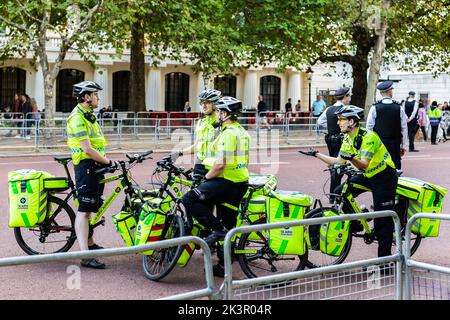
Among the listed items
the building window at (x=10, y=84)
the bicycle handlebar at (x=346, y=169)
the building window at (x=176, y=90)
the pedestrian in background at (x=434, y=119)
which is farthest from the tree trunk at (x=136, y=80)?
the bicycle handlebar at (x=346, y=169)

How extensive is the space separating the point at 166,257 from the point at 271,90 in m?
43.0

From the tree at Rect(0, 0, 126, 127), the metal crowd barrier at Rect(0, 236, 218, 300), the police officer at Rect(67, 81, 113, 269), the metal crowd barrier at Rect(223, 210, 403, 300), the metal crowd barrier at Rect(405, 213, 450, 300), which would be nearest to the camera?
the metal crowd barrier at Rect(0, 236, 218, 300)

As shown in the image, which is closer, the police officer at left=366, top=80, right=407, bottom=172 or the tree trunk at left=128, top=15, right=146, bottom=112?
the police officer at left=366, top=80, right=407, bottom=172

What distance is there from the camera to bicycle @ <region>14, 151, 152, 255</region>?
798cm

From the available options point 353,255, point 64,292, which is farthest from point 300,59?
point 64,292

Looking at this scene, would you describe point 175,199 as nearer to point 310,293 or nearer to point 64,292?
point 64,292

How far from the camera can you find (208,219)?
283 inches

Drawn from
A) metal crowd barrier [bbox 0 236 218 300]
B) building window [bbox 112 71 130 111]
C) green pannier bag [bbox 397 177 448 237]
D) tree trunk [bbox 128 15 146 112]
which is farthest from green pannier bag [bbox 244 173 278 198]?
building window [bbox 112 71 130 111]

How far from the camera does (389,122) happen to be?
391 inches

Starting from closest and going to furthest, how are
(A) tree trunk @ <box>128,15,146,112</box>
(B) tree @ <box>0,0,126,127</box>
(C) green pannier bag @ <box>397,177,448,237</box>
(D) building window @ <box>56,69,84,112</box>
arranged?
1. (C) green pannier bag @ <box>397,177,448,237</box>
2. (B) tree @ <box>0,0,126,127</box>
3. (A) tree trunk @ <box>128,15,146,112</box>
4. (D) building window @ <box>56,69,84,112</box>

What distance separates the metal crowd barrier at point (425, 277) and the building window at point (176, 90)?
133 ft

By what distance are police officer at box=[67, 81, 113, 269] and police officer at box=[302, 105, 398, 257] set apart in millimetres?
2249

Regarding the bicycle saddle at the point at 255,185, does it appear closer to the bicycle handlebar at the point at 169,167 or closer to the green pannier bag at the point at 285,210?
the green pannier bag at the point at 285,210

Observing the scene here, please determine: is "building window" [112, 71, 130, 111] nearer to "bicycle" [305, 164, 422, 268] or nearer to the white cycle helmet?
the white cycle helmet
